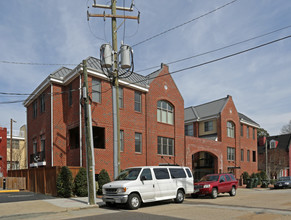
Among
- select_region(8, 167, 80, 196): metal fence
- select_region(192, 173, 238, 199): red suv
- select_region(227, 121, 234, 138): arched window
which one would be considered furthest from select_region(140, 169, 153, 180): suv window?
select_region(227, 121, 234, 138): arched window

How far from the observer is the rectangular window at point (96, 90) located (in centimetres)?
2101

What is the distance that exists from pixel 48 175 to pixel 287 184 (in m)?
22.7

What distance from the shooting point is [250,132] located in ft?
137

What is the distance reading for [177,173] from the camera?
15523 mm

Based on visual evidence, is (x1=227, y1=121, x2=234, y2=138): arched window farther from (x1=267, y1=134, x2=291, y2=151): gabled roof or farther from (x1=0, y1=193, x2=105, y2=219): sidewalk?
(x1=0, y1=193, x2=105, y2=219): sidewalk

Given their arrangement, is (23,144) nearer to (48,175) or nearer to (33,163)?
(33,163)

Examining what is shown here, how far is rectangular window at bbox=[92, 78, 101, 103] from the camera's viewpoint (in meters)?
21.0

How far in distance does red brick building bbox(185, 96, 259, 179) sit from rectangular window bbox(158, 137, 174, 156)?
206 inches

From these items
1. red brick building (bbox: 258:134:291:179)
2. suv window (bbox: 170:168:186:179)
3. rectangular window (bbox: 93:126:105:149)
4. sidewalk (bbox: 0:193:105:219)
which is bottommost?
red brick building (bbox: 258:134:291:179)

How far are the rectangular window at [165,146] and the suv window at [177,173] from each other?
9807mm

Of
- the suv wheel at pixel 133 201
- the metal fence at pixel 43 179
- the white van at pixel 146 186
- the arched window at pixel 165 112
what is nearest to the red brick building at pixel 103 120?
the arched window at pixel 165 112

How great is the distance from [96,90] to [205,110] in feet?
67.3

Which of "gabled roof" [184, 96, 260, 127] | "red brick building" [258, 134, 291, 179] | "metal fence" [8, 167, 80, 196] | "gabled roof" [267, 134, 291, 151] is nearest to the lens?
"metal fence" [8, 167, 80, 196]

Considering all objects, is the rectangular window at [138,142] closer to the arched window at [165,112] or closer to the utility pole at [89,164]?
the arched window at [165,112]
